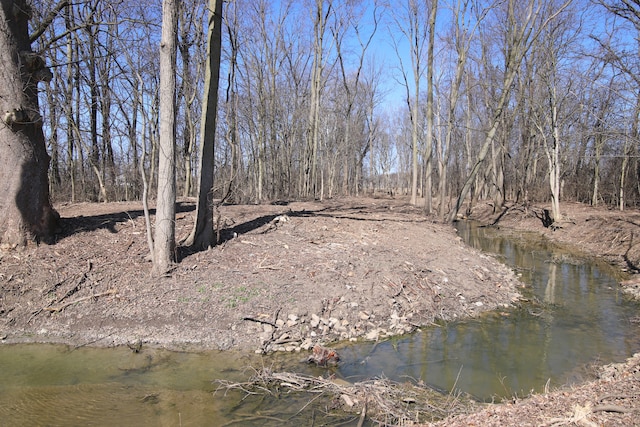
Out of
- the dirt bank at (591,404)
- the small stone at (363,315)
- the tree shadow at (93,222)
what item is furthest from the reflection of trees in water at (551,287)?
the tree shadow at (93,222)

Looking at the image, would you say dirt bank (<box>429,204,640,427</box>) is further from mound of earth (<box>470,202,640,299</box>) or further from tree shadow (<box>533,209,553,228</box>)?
tree shadow (<box>533,209,553,228</box>)

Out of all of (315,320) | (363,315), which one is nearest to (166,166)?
(315,320)

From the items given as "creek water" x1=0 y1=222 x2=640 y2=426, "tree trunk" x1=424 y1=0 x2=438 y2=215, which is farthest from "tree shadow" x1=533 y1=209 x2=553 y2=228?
"creek water" x1=0 y1=222 x2=640 y2=426

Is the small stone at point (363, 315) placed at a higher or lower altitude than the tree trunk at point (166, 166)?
lower

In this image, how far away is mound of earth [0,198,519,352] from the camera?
652cm

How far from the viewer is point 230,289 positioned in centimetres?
726

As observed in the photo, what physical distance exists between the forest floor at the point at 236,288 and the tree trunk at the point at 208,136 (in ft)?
1.48

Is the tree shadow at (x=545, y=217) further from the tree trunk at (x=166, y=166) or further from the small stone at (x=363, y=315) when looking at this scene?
the tree trunk at (x=166, y=166)

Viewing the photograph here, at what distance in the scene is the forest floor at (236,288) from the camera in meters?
6.50

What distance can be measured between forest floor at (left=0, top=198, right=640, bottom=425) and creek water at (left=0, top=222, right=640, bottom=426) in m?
0.39

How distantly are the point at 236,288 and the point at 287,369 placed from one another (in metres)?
2.18

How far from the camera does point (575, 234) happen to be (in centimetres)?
1670

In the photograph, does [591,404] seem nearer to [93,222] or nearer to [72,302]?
[72,302]

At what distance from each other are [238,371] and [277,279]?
234 centimetres
